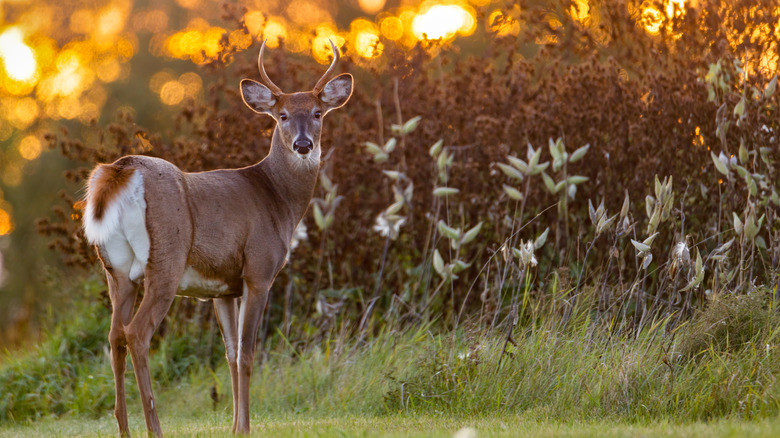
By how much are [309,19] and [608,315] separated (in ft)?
55.5

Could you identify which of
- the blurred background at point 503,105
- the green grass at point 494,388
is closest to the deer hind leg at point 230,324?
the green grass at point 494,388

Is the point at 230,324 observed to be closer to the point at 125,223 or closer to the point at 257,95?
the point at 125,223

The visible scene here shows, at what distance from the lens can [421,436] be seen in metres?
5.00

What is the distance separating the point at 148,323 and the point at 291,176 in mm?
1571

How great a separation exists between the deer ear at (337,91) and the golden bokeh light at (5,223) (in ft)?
47.0

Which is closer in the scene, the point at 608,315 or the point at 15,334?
the point at 608,315

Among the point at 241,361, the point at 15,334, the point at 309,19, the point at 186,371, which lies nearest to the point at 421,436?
the point at 241,361

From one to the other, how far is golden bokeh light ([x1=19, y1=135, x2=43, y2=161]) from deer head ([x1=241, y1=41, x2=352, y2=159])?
45.5 ft

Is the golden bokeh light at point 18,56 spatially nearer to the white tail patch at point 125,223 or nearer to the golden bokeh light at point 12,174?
the golden bokeh light at point 12,174

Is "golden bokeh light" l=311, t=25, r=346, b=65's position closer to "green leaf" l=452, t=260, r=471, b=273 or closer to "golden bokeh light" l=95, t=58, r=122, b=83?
"green leaf" l=452, t=260, r=471, b=273

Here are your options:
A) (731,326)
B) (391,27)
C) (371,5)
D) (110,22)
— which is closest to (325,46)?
(731,326)

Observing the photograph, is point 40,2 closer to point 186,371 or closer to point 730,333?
point 186,371

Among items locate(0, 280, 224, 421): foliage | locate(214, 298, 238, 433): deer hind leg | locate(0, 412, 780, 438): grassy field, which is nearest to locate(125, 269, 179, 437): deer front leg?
locate(0, 412, 780, 438): grassy field

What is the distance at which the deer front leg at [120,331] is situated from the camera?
18.0 feet
